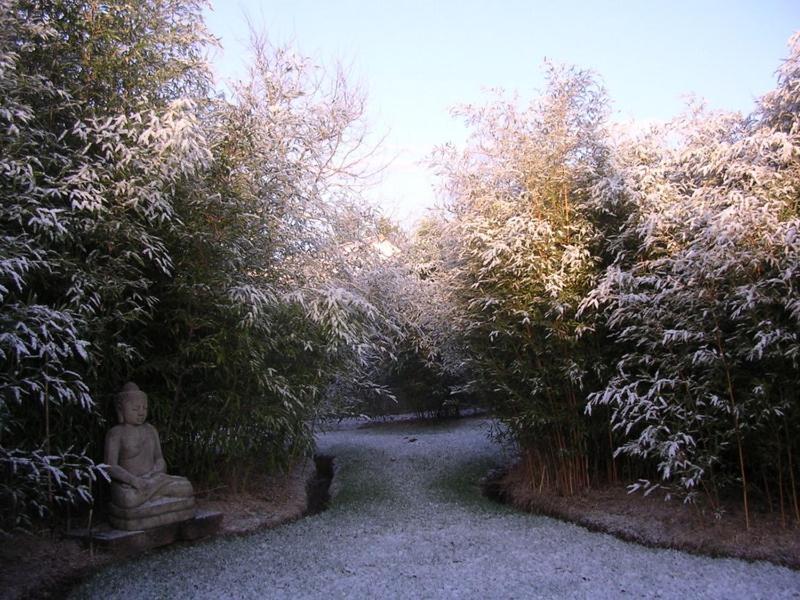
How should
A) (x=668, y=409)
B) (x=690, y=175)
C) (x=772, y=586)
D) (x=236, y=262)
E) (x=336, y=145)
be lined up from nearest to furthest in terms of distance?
(x=772, y=586) → (x=668, y=409) → (x=236, y=262) → (x=690, y=175) → (x=336, y=145)

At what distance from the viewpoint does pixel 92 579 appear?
2.90 metres

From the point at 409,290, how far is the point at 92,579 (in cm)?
395

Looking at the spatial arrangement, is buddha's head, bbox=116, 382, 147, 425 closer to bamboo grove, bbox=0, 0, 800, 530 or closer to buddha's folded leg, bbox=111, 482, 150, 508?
Result: bamboo grove, bbox=0, 0, 800, 530

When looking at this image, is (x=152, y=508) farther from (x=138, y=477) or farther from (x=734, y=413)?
(x=734, y=413)

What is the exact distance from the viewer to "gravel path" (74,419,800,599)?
2738 millimetres

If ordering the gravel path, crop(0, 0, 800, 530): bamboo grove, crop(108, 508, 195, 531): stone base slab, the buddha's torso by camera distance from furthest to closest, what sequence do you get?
1. the buddha's torso
2. crop(108, 508, 195, 531): stone base slab
3. crop(0, 0, 800, 530): bamboo grove
4. the gravel path

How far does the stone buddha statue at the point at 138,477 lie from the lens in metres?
3.30

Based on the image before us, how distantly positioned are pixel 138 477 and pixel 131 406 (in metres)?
0.41

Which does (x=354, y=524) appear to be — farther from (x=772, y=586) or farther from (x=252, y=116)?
(x=252, y=116)

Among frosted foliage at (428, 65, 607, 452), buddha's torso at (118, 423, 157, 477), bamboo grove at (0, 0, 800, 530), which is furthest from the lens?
frosted foliage at (428, 65, 607, 452)

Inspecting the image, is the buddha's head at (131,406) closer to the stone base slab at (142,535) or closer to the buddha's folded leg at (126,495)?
the buddha's folded leg at (126,495)

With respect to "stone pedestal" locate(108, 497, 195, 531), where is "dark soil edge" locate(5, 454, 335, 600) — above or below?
below

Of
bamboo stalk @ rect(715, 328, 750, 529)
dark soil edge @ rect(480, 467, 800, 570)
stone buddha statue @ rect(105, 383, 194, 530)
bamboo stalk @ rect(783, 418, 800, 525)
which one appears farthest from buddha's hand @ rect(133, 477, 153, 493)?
bamboo stalk @ rect(783, 418, 800, 525)

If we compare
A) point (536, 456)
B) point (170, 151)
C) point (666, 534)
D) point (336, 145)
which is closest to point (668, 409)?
point (666, 534)
